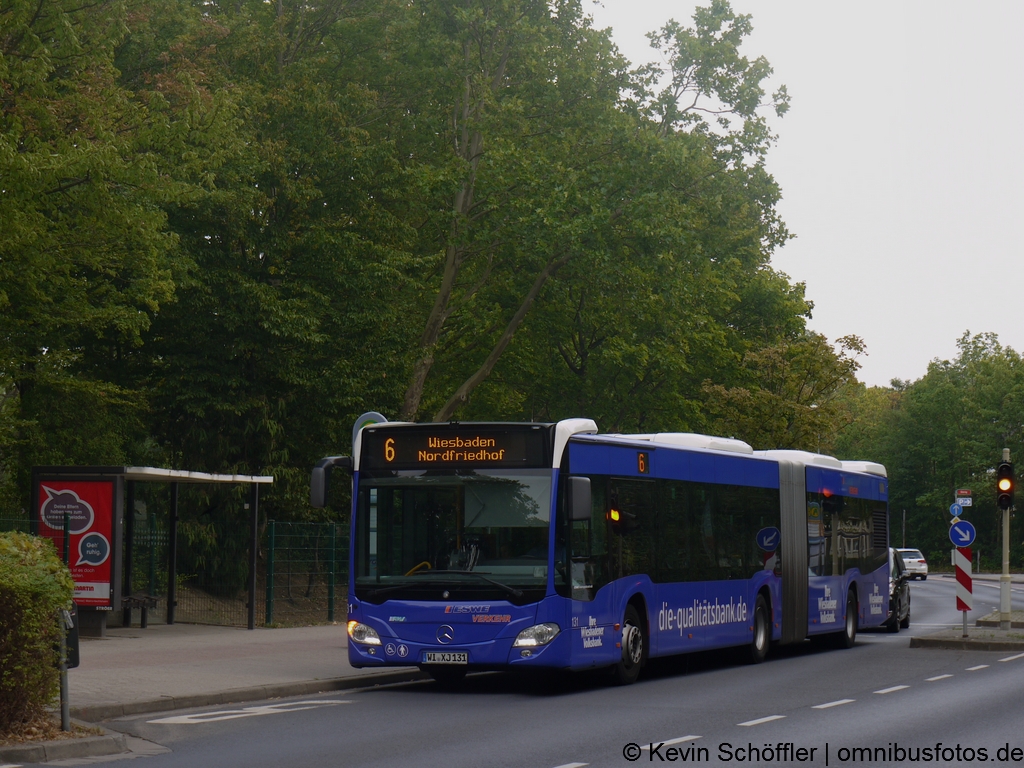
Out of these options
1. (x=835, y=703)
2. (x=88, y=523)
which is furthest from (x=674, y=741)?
(x=88, y=523)

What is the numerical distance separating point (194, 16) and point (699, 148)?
14.3m

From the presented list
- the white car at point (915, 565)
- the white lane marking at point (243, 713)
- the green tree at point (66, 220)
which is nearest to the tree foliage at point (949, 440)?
the white car at point (915, 565)

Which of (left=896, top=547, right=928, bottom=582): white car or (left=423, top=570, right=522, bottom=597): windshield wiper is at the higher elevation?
(left=423, top=570, right=522, bottom=597): windshield wiper

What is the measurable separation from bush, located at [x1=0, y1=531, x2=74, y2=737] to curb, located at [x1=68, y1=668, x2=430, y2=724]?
172 centimetres

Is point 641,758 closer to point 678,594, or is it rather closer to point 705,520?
point 678,594

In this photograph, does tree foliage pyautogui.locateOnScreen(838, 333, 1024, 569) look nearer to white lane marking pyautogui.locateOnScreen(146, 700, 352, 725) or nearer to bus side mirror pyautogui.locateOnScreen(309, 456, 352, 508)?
bus side mirror pyautogui.locateOnScreen(309, 456, 352, 508)

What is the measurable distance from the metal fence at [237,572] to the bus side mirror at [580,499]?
11.5m

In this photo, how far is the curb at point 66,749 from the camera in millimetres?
10039

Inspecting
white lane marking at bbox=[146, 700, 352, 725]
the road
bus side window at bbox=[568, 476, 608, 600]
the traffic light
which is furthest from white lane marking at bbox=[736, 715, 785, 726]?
the traffic light

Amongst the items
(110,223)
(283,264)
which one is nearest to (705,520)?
(110,223)

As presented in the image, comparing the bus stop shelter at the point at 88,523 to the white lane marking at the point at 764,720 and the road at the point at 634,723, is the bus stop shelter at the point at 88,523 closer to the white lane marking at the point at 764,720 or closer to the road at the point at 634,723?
the road at the point at 634,723

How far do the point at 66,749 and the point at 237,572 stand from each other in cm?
1983

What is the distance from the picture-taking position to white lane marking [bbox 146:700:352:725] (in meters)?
12.9

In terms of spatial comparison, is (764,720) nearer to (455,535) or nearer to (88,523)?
(455,535)
